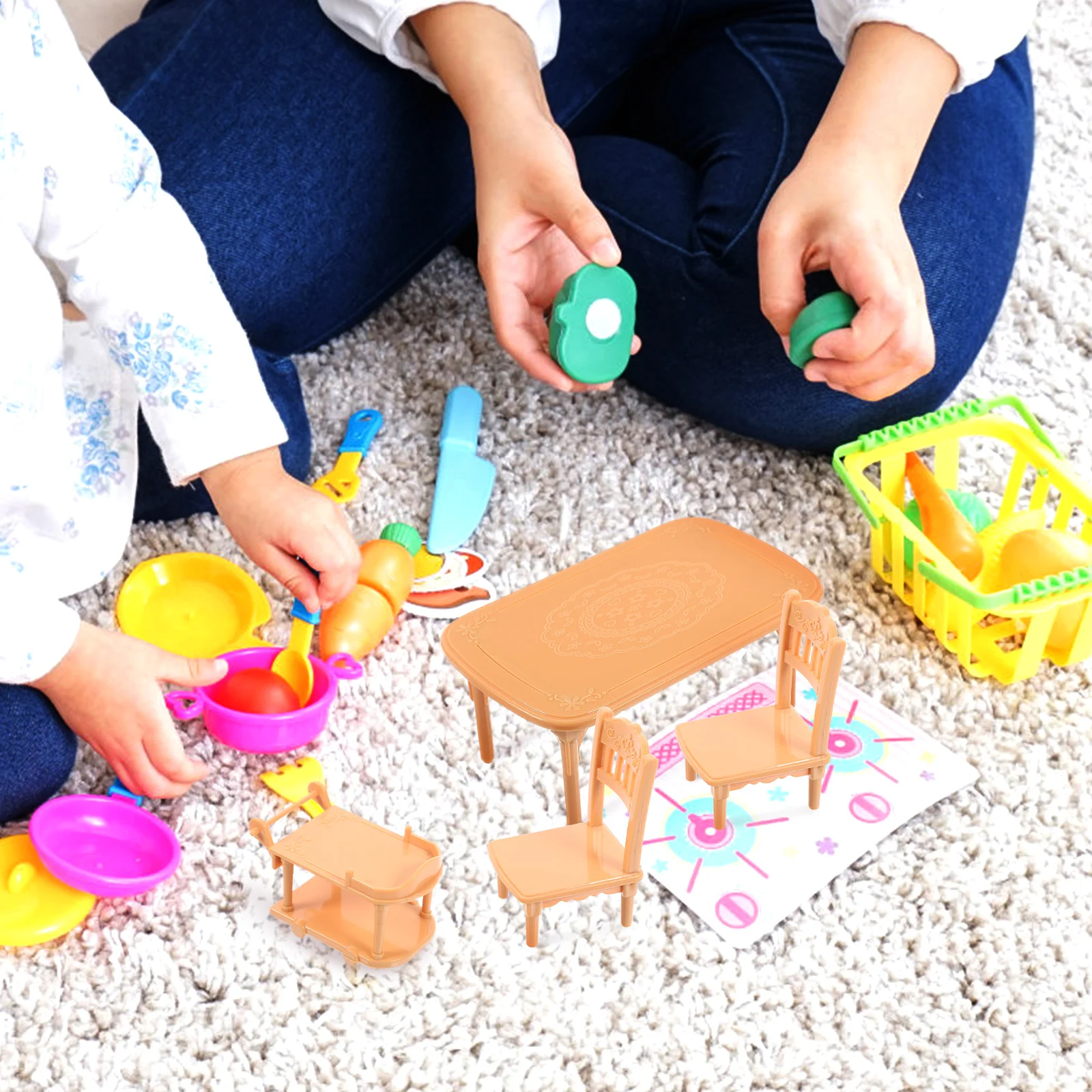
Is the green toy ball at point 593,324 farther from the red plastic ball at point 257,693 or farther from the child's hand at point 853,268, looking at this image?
the red plastic ball at point 257,693

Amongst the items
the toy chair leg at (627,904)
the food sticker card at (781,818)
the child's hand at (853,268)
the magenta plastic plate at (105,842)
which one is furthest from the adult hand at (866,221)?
the magenta plastic plate at (105,842)

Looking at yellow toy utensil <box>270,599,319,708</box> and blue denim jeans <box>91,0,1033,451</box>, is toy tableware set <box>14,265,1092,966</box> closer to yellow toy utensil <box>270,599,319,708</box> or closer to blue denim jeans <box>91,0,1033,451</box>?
yellow toy utensil <box>270,599,319,708</box>

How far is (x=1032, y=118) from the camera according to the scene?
1.04m

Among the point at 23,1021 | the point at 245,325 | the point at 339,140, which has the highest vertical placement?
the point at 339,140

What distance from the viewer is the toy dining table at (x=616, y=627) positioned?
0.67m

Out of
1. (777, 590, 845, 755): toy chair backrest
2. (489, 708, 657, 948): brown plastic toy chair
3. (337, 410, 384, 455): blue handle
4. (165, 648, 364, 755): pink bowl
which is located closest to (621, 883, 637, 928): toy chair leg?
(489, 708, 657, 948): brown plastic toy chair

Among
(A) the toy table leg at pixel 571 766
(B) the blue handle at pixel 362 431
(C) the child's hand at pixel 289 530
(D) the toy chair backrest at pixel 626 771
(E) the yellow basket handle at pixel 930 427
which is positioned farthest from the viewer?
(B) the blue handle at pixel 362 431

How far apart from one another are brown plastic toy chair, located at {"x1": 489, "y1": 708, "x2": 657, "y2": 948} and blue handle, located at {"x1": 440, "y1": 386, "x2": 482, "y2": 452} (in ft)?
1.34

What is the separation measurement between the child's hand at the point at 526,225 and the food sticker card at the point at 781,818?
0.26 meters

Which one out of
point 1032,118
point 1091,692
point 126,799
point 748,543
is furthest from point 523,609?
point 1032,118

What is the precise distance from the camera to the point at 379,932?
0.62m

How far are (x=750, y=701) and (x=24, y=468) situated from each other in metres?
0.44

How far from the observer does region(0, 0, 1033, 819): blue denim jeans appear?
0.92 m

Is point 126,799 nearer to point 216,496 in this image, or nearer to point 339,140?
point 216,496
